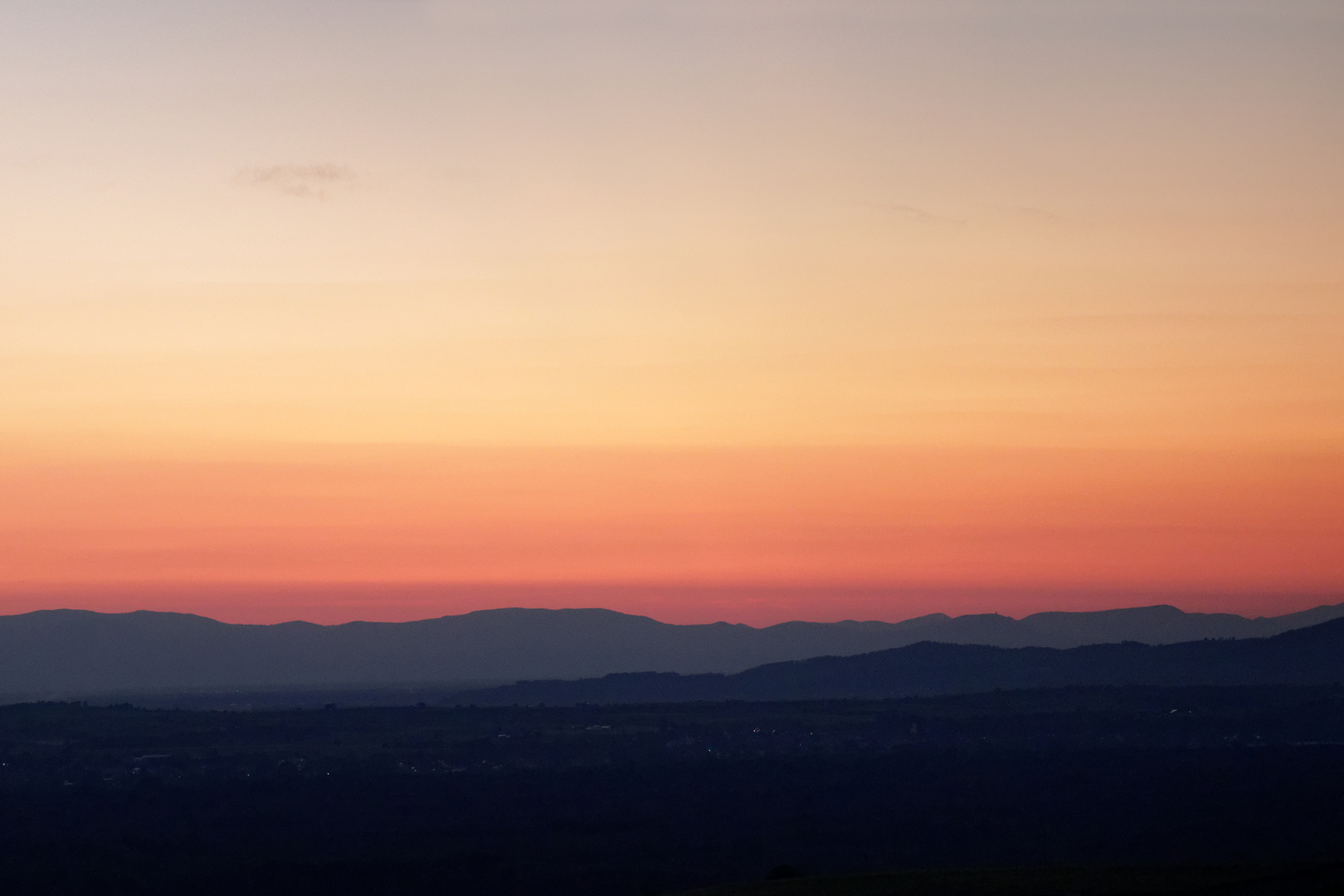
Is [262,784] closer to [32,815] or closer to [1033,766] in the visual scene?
[32,815]

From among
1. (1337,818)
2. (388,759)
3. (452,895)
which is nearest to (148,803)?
(388,759)

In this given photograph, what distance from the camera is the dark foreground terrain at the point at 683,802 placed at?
3428 inches

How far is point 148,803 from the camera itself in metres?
117

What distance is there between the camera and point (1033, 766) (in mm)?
131500

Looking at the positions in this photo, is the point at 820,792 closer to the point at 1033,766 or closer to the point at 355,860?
the point at 1033,766

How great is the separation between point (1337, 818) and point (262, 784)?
8268 cm

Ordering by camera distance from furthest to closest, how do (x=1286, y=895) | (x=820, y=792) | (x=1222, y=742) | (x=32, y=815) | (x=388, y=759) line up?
(x=1222, y=742) < (x=388, y=759) < (x=820, y=792) < (x=32, y=815) < (x=1286, y=895)

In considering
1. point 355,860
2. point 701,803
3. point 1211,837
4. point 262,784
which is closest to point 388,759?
point 262,784

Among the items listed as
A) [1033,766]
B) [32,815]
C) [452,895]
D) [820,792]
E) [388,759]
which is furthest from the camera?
[388,759]

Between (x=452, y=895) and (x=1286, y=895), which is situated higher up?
(x=1286, y=895)

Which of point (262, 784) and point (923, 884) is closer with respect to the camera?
point (923, 884)

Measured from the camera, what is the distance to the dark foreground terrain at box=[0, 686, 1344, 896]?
286 feet

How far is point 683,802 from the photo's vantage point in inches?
4572

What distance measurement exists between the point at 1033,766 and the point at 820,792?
22.8m
